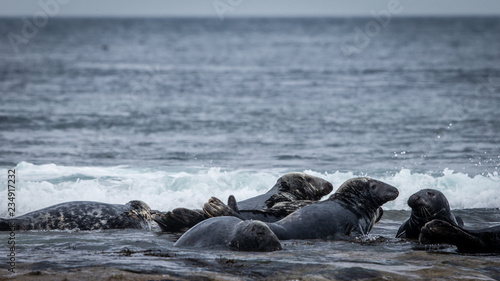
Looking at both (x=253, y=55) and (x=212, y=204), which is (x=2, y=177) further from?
(x=253, y=55)

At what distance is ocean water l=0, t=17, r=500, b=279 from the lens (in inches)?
307

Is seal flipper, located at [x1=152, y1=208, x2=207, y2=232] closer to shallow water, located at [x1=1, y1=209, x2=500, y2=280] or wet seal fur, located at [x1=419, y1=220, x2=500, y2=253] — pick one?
shallow water, located at [x1=1, y1=209, x2=500, y2=280]

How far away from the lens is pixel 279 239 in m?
8.87

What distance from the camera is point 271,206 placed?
10961mm

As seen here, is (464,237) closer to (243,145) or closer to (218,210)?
(218,210)

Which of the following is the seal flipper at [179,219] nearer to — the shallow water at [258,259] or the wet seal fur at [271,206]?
the wet seal fur at [271,206]

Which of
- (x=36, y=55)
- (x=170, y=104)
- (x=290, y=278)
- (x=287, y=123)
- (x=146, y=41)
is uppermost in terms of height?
(x=146, y=41)

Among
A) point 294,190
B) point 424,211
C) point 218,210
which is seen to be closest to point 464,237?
point 424,211

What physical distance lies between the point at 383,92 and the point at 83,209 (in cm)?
2545

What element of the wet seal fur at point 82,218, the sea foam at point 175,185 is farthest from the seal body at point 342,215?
the sea foam at point 175,185

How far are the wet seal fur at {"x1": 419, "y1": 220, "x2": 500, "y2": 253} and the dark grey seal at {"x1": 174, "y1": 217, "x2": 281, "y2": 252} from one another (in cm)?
189

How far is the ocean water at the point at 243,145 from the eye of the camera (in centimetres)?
781

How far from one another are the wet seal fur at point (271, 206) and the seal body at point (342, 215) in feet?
2.14

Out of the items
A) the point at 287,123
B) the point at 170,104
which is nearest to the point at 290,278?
the point at 287,123
